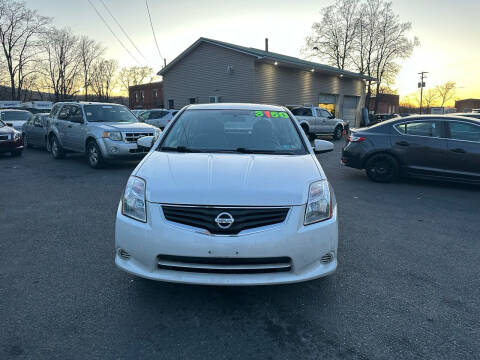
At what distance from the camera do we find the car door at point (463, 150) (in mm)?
6766

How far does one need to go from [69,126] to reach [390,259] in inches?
387

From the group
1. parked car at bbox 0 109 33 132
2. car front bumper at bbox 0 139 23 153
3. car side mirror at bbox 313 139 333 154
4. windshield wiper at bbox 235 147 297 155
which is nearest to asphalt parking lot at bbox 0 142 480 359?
car side mirror at bbox 313 139 333 154

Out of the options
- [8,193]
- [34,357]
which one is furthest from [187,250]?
[8,193]

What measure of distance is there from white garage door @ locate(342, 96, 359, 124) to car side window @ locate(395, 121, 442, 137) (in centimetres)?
2200

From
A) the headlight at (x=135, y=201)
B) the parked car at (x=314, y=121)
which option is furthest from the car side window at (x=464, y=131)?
the parked car at (x=314, y=121)

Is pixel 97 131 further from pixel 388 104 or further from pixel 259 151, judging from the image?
pixel 388 104

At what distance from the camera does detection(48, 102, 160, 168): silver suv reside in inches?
352

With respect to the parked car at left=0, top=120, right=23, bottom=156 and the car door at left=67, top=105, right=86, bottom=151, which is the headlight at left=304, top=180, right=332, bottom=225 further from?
the parked car at left=0, top=120, right=23, bottom=156

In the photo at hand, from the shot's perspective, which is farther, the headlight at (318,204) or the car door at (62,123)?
the car door at (62,123)

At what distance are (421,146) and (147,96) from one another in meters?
56.4

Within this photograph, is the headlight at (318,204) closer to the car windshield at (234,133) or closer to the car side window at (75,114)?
the car windshield at (234,133)

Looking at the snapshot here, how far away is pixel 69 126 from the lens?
1014 cm

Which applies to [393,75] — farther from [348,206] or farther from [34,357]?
[34,357]

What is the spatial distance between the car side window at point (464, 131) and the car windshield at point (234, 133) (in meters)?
4.89
